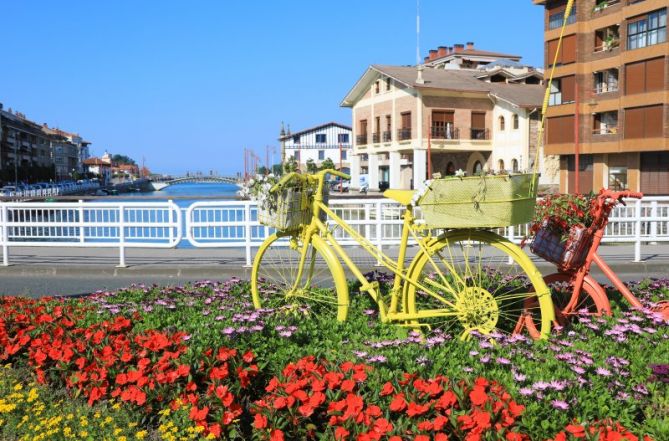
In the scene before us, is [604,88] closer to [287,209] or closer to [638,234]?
[638,234]

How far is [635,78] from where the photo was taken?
38656mm

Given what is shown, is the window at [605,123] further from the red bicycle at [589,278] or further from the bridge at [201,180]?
the bridge at [201,180]

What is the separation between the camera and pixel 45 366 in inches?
184

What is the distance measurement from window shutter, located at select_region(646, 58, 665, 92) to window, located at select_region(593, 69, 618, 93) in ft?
9.52

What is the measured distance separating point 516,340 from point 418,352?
0.74m

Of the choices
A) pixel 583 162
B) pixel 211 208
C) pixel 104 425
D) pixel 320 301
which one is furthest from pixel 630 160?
pixel 104 425

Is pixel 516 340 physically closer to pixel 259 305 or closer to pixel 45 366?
pixel 259 305

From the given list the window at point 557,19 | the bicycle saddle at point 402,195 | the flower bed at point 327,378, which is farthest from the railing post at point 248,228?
the window at point 557,19

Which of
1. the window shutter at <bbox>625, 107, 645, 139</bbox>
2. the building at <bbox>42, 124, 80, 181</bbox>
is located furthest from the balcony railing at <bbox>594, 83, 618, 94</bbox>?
the building at <bbox>42, 124, 80, 181</bbox>

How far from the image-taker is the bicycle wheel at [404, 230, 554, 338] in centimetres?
471

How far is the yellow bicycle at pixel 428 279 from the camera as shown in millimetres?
4840

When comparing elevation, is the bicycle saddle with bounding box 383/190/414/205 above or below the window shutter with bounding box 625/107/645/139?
below

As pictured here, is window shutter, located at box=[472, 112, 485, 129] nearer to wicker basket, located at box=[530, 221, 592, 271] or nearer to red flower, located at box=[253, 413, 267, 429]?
wicker basket, located at box=[530, 221, 592, 271]

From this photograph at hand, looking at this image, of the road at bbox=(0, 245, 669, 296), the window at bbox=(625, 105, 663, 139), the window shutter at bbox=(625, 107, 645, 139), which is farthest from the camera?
the window shutter at bbox=(625, 107, 645, 139)
